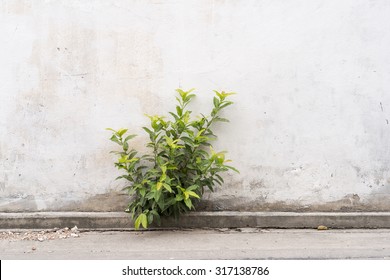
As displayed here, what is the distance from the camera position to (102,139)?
5.65m

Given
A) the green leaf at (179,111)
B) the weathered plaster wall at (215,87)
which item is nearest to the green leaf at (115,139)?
the weathered plaster wall at (215,87)

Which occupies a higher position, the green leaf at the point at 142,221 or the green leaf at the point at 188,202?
the green leaf at the point at 188,202

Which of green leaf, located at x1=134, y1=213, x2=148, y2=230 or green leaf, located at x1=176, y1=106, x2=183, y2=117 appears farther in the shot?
green leaf, located at x1=176, y1=106, x2=183, y2=117

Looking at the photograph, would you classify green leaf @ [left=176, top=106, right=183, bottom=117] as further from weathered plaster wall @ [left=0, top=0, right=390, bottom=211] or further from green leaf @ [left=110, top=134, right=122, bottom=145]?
green leaf @ [left=110, top=134, right=122, bottom=145]

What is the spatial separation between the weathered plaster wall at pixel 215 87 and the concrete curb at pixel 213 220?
0.11 meters

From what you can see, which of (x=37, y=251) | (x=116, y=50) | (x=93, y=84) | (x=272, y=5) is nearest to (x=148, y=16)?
(x=116, y=50)

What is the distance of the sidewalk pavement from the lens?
16.1ft

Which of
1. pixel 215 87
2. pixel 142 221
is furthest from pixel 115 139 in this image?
pixel 215 87

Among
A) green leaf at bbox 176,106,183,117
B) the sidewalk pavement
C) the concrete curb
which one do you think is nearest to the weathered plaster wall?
the concrete curb

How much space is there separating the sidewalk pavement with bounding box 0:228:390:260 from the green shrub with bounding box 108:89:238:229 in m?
0.26

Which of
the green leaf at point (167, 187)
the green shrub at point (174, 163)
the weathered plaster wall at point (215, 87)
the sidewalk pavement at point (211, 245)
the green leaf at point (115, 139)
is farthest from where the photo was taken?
the weathered plaster wall at point (215, 87)

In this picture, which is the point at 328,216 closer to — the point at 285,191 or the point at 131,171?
the point at 285,191

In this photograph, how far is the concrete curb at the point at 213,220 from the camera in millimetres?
5594

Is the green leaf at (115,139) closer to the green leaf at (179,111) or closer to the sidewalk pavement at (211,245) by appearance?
the green leaf at (179,111)
